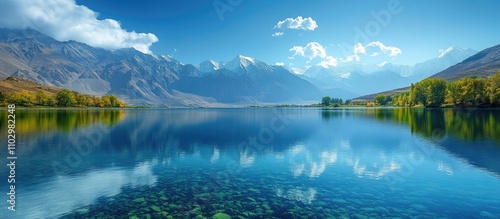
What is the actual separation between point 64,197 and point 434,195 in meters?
27.8

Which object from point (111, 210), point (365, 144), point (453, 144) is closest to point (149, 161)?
point (111, 210)

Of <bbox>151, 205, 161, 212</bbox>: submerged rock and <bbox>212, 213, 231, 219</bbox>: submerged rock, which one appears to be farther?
<bbox>151, 205, 161, 212</bbox>: submerged rock

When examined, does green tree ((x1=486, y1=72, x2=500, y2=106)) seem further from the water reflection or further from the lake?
the water reflection

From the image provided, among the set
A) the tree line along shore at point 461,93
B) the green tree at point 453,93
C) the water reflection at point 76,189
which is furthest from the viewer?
the green tree at point 453,93

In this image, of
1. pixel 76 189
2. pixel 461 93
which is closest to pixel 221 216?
pixel 76 189

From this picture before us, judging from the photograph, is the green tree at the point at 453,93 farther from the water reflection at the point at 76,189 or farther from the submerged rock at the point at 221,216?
the submerged rock at the point at 221,216

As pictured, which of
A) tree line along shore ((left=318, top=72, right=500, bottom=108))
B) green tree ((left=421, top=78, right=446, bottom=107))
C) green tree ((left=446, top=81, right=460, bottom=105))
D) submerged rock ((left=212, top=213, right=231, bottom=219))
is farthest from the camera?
green tree ((left=421, top=78, right=446, bottom=107))

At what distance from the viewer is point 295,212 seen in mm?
17672

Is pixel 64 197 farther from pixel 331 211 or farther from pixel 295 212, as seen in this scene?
pixel 331 211

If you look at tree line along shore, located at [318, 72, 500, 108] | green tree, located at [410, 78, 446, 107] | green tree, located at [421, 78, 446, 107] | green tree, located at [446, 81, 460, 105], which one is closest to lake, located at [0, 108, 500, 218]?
tree line along shore, located at [318, 72, 500, 108]

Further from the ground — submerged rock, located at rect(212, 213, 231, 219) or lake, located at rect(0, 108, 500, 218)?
lake, located at rect(0, 108, 500, 218)

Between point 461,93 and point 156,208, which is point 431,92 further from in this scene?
point 156,208

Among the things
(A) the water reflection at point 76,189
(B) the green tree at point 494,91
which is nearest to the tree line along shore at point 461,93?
(B) the green tree at point 494,91

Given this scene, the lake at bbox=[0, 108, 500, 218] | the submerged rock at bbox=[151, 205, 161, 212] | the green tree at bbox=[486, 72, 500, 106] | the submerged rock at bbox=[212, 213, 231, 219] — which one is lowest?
the submerged rock at bbox=[212, 213, 231, 219]
